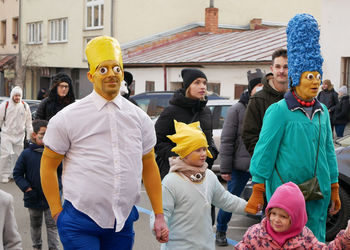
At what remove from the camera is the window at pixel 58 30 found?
36219 mm

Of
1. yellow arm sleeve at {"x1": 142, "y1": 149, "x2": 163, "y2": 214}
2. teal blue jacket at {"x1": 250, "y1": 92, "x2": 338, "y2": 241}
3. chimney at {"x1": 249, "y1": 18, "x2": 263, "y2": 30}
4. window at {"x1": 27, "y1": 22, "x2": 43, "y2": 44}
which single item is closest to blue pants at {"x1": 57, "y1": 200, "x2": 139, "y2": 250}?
yellow arm sleeve at {"x1": 142, "y1": 149, "x2": 163, "y2": 214}

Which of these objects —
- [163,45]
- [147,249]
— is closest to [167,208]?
[147,249]

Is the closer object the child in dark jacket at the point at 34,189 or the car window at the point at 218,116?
the child in dark jacket at the point at 34,189

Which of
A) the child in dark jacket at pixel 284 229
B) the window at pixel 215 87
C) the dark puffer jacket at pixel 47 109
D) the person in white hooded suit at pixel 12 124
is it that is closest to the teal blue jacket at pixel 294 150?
the child in dark jacket at pixel 284 229

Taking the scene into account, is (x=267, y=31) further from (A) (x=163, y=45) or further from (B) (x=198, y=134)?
(B) (x=198, y=134)

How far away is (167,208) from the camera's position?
14.3 feet

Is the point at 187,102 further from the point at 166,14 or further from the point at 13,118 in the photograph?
the point at 166,14

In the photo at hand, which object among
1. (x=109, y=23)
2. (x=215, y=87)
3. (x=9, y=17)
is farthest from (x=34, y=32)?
(x=215, y=87)

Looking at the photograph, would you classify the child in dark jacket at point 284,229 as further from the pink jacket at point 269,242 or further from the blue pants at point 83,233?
the blue pants at point 83,233

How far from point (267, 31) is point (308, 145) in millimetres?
23844

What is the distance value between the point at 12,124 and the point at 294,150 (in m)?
8.73

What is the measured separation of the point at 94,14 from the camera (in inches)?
1318

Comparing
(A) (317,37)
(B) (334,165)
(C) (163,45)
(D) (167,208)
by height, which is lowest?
(D) (167,208)

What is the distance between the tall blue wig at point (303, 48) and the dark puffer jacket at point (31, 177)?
2843 millimetres
